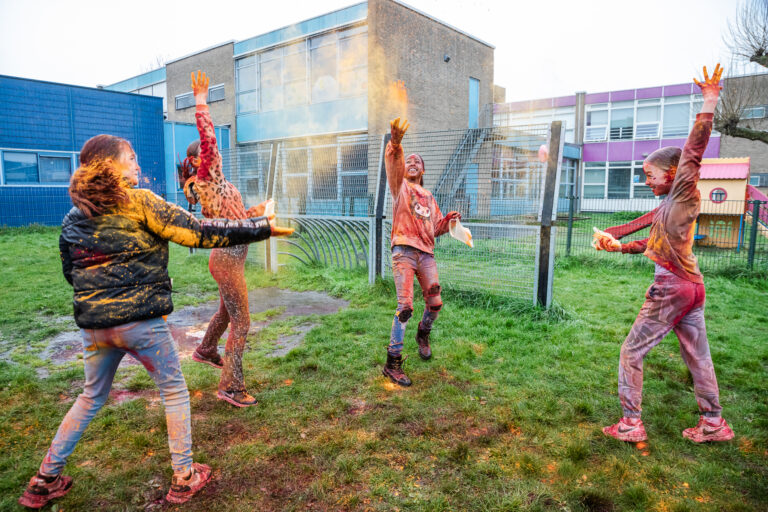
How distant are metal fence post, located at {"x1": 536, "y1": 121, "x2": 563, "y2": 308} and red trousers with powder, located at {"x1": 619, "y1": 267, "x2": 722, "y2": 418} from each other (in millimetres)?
3007

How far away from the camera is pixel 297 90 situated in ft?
67.3

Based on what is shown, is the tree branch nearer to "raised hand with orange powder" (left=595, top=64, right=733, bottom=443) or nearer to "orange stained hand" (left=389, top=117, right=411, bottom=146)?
"raised hand with orange powder" (left=595, top=64, right=733, bottom=443)

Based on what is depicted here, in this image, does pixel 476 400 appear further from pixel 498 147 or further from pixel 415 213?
pixel 498 147

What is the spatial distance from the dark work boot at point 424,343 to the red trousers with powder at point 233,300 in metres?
1.82

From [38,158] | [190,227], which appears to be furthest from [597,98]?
[190,227]

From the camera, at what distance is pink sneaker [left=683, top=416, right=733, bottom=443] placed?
125 inches

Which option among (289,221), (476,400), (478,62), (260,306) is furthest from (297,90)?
(476,400)

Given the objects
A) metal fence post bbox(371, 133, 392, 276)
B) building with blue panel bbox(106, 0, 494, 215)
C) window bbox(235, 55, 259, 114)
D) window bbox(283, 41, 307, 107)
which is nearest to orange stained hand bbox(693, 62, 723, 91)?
metal fence post bbox(371, 133, 392, 276)

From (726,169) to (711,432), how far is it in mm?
11836

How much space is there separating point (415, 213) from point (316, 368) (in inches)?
68.9

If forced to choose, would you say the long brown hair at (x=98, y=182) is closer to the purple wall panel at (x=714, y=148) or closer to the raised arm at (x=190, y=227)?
the raised arm at (x=190, y=227)

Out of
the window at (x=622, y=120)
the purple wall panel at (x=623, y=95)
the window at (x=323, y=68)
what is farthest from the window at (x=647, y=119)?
the window at (x=323, y=68)

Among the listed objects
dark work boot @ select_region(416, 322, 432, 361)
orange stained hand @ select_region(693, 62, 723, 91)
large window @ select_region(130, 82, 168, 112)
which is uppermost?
large window @ select_region(130, 82, 168, 112)

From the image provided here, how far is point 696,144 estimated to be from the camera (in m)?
2.86
